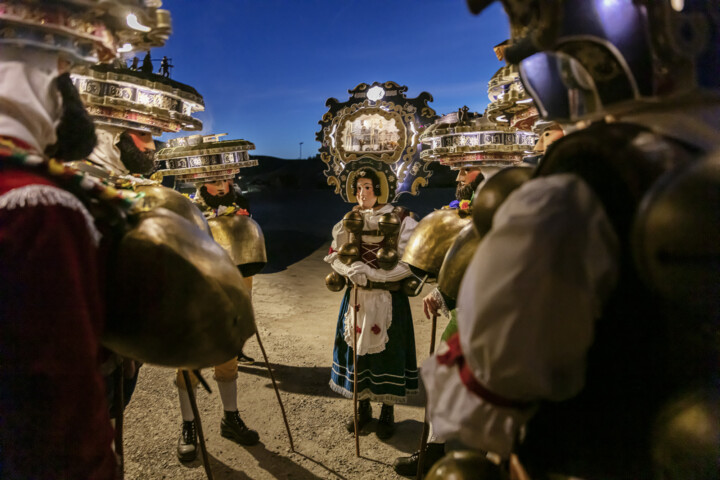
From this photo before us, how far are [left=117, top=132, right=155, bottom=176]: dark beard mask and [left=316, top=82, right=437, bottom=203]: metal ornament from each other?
5.13 feet

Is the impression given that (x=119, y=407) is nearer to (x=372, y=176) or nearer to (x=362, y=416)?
(x=362, y=416)

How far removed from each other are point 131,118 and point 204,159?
34.0 inches

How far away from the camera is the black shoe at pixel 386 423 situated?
310cm

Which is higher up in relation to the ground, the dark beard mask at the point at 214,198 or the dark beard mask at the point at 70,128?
the dark beard mask at the point at 70,128

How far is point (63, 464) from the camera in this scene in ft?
3.04

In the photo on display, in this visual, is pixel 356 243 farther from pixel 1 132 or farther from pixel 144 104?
pixel 1 132

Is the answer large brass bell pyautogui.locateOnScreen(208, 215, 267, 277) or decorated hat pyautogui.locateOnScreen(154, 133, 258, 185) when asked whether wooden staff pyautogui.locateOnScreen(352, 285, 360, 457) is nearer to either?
large brass bell pyautogui.locateOnScreen(208, 215, 267, 277)

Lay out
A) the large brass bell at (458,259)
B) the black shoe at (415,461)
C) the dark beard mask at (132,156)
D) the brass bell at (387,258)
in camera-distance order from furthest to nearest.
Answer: the brass bell at (387,258) → the black shoe at (415,461) → the dark beard mask at (132,156) → the large brass bell at (458,259)

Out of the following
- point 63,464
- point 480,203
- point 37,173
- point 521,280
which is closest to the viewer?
point 521,280

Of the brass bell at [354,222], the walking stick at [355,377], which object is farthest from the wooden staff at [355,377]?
the brass bell at [354,222]

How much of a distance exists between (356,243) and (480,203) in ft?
6.66

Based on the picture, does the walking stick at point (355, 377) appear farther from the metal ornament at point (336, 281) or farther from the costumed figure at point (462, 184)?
the costumed figure at point (462, 184)

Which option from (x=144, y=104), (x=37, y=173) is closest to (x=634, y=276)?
(x=37, y=173)

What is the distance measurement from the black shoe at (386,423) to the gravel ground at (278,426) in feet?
0.15
